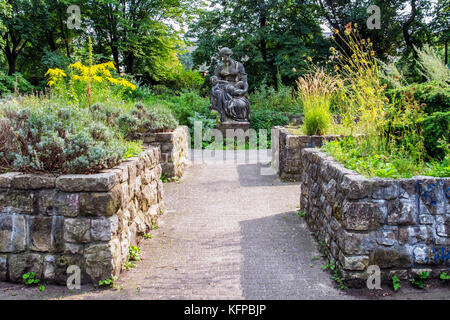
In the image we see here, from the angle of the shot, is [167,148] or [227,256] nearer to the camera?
[227,256]

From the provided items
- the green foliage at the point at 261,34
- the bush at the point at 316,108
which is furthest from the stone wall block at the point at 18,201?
the green foliage at the point at 261,34

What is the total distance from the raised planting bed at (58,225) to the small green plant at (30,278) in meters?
0.03

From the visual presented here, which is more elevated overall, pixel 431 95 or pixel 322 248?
pixel 431 95

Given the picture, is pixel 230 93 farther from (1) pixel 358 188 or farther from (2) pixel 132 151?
(1) pixel 358 188

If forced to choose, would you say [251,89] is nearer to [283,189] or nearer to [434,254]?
[283,189]

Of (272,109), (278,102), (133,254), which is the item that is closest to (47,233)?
(133,254)

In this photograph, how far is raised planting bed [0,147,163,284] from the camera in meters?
2.94

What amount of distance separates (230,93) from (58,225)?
29.2 ft

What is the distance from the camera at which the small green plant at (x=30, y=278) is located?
118 inches

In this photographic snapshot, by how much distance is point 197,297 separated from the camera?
9.27ft

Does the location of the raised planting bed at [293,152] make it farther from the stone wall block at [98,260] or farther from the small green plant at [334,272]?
the stone wall block at [98,260]

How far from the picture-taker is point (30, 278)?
302 centimetres

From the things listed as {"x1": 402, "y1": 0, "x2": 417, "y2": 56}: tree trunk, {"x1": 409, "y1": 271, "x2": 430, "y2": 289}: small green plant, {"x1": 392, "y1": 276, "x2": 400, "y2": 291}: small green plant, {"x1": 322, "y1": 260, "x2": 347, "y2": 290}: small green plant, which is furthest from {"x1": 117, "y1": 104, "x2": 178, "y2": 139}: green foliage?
{"x1": 402, "y1": 0, "x2": 417, "y2": 56}: tree trunk

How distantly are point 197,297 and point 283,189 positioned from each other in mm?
3710
